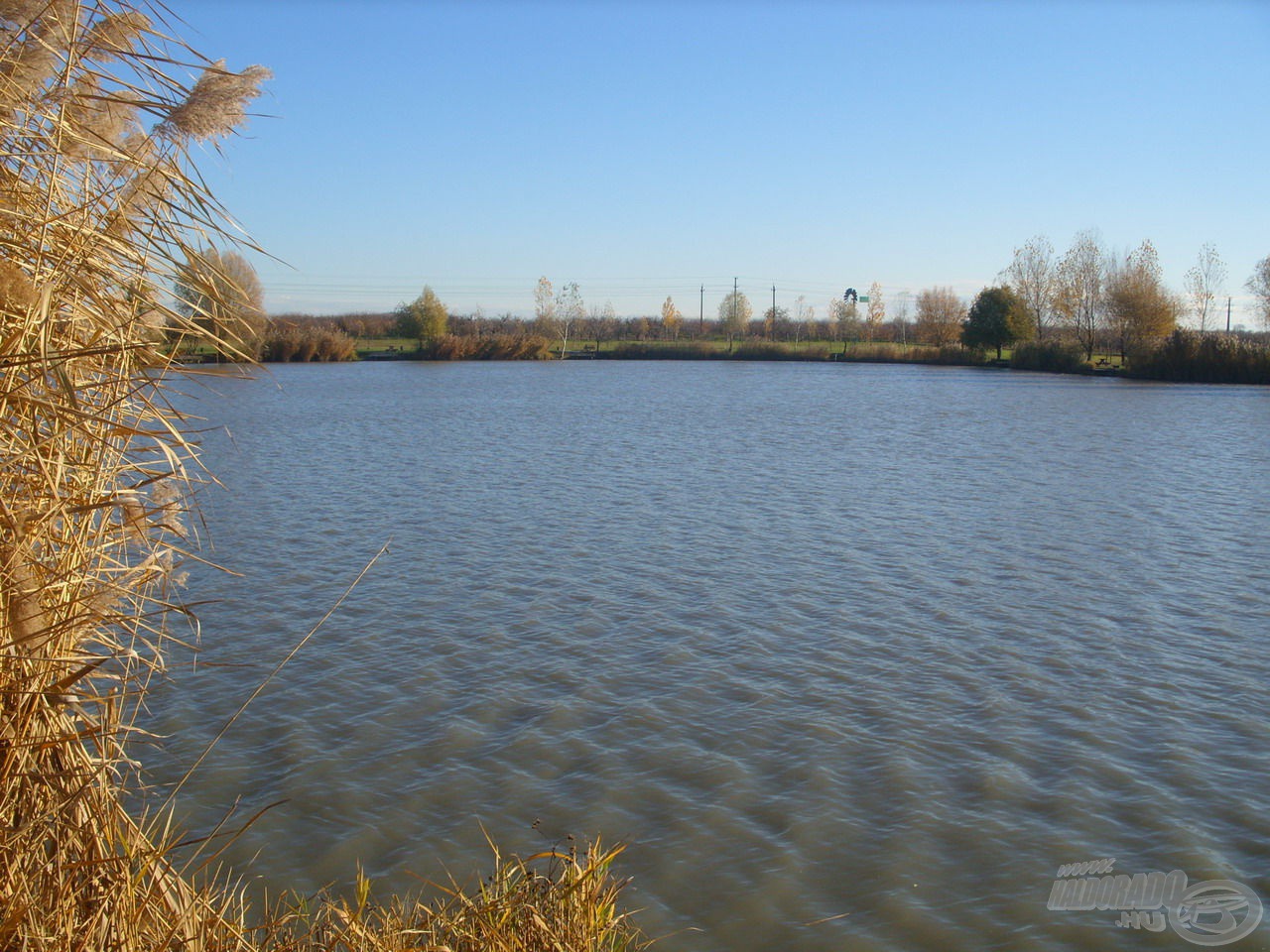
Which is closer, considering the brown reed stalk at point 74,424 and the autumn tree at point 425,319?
the brown reed stalk at point 74,424

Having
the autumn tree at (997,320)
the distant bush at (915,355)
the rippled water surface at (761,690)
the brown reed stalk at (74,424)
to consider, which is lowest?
the rippled water surface at (761,690)

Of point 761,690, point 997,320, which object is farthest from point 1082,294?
point 761,690

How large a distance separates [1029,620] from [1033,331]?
58854 millimetres

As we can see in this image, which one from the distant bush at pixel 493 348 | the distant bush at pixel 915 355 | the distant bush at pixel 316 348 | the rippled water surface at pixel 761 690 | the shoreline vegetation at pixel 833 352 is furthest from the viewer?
the distant bush at pixel 493 348

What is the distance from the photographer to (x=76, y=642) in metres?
2.96

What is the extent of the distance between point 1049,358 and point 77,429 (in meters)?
59.7

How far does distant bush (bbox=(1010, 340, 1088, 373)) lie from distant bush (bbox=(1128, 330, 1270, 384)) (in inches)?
198

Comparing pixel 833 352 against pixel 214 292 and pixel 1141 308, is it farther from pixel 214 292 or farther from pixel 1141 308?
pixel 214 292

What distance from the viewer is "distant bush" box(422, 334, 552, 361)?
235ft

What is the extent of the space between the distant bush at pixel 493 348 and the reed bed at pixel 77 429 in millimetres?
69900

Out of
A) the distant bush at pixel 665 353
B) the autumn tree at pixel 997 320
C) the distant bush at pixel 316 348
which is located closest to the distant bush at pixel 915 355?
the autumn tree at pixel 997 320

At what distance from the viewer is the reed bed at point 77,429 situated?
9.12 ft

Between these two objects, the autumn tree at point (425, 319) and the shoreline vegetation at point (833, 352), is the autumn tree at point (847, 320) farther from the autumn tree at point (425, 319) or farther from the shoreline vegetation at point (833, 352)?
the autumn tree at point (425, 319)

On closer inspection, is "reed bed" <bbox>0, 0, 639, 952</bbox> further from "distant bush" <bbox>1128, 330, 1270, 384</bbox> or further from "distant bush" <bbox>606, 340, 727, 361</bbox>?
"distant bush" <bbox>606, 340, 727, 361</bbox>
